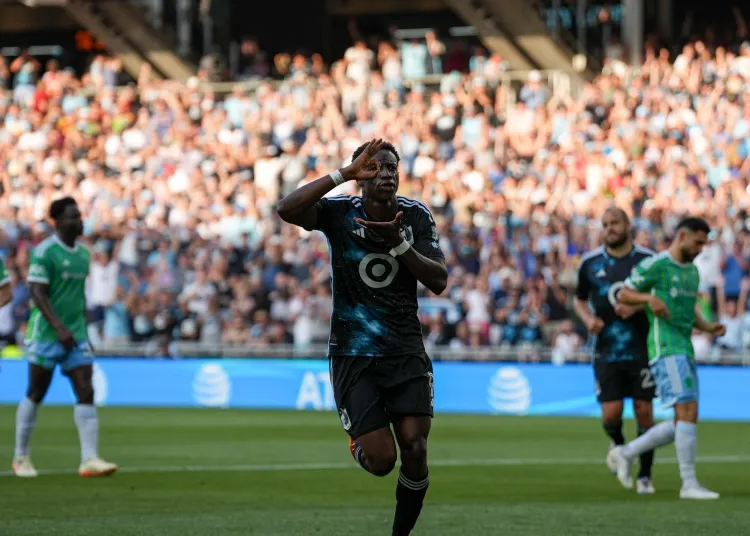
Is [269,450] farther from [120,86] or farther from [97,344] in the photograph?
[120,86]

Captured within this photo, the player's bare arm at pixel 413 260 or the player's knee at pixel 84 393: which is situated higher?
the player's bare arm at pixel 413 260

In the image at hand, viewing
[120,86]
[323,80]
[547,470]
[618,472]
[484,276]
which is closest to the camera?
[618,472]

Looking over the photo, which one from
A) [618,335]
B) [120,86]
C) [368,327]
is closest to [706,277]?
[618,335]

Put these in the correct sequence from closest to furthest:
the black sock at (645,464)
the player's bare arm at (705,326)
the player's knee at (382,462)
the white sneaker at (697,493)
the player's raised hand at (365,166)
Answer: the player's raised hand at (365,166), the player's knee at (382,462), the white sneaker at (697,493), the player's bare arm at (705,326), the black sock at (645,464)

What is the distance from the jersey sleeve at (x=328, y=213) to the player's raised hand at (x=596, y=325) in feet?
17.3

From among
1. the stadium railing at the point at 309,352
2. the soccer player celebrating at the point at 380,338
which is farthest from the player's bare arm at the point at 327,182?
the stadium railing at the point at 309,352

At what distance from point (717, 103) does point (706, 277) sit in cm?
477

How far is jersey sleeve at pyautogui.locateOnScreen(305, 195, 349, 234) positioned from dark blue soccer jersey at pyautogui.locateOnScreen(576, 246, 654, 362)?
5.34 m

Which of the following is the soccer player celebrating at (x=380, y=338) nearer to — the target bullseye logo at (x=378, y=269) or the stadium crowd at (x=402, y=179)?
the target bullseye logo at (x=378, y=269)

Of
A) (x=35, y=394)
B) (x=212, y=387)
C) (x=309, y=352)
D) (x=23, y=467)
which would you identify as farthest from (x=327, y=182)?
(x=212, y=387)

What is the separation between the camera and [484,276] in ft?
83.7

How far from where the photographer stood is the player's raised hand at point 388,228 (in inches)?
307

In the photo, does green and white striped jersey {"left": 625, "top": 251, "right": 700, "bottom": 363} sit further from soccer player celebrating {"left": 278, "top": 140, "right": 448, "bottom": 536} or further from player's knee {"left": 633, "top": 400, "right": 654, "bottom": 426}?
soccer player celebrating {"left": 278, "top": 140, "right": 448, "bottom": 536}

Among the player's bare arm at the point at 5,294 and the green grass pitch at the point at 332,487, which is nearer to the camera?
the green grass pitch at the point at 332,487
